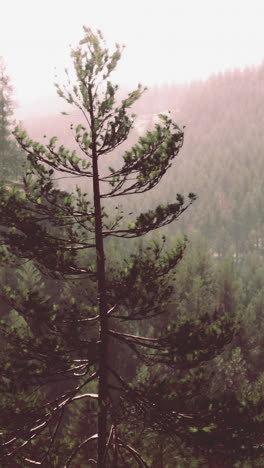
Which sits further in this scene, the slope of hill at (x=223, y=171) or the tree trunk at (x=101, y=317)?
the slope of hill at (x=223, y=171)

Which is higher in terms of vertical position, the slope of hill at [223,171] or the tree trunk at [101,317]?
the slope of hill at [223,171]

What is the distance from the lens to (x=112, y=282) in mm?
7504

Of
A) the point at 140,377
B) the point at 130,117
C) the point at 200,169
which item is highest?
the point at 200,169

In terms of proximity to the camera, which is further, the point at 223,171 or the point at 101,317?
the point at 223,171

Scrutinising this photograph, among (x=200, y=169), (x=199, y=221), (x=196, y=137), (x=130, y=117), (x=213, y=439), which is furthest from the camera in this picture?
(x=196, y=137)

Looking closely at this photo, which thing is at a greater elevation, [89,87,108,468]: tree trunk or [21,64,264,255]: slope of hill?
[21,64,264,255]: slope of hill

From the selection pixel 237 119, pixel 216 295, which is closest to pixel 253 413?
pixel 216 295

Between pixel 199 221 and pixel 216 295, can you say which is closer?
pixel 216 295

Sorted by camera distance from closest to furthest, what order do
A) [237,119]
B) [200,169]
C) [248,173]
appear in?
[248,173] < [200,169] < [237,119]

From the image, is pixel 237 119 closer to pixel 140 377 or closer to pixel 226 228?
pixel 226 228

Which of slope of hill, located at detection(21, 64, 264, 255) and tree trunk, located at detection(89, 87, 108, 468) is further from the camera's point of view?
slope of hill, located at detection(21, 64, 264, 255)

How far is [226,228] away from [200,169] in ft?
87.0

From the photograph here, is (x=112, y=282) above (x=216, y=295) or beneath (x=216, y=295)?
above

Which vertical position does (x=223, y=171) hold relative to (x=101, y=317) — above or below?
above
